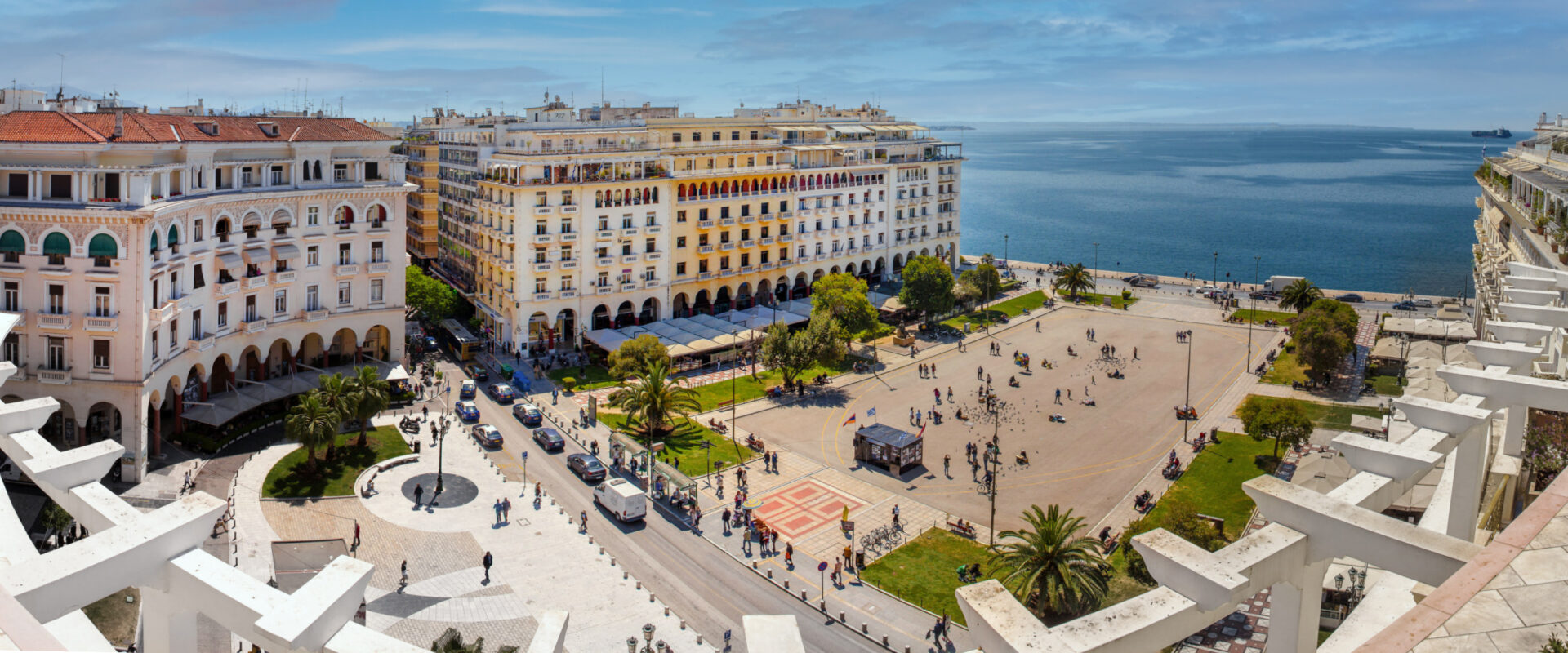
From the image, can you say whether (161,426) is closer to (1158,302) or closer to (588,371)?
(588,371)

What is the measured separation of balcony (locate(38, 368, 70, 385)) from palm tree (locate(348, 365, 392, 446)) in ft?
38.2

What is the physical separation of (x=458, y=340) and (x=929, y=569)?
44.6 meters

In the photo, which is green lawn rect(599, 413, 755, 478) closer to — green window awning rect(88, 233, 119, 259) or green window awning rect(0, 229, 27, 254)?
green window awning rect(88, 233, 119, 259)

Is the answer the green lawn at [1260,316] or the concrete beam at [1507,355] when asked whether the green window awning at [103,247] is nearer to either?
the concrete beam at [1507,355]

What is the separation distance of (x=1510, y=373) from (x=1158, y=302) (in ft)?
264

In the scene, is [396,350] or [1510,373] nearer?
[1510,373]

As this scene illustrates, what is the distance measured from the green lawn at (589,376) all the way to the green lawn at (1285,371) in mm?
45130

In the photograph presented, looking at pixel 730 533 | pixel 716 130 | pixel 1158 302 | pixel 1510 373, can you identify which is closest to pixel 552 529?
pixel 730 533

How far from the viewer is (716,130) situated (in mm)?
82688

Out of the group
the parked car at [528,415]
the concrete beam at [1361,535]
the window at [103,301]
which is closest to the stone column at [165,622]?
the concrete beam at [1361,535]

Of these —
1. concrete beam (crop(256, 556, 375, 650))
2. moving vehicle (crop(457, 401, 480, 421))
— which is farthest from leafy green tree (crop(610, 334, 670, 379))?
concrete beam (crop(256, 556, 375, 650))

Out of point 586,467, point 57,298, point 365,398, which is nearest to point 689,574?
point 586,467

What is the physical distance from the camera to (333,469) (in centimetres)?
4747

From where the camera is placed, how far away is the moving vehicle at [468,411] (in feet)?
187
